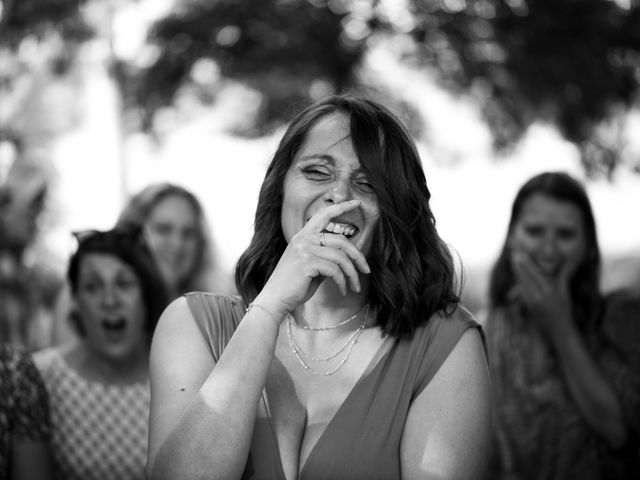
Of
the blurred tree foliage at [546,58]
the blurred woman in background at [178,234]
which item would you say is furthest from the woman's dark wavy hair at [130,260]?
the blurred tree foliage at [546,58]

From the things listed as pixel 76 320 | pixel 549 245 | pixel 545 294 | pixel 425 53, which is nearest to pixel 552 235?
pixel 549 245

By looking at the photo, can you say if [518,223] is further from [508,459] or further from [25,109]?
[25,109]

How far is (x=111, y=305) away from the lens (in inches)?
160

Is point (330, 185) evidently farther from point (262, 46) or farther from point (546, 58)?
point (262, 46)

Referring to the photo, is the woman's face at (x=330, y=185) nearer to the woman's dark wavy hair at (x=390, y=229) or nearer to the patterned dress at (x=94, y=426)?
the woman's dark wavy hair at (x=390, y=229)

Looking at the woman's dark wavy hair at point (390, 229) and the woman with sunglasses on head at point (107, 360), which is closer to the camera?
the woman's dark wavy hair at point (390, 229)

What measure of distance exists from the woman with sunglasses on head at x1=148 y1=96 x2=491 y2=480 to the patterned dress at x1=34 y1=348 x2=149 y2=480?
146cm

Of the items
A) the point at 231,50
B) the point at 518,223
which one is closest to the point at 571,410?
the point at 518,223

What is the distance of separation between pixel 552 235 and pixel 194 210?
2118 millimetres

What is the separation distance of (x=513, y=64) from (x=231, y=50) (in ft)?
8.75

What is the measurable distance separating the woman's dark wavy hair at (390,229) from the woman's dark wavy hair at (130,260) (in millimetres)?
1477

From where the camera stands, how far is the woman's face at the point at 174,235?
508 cm

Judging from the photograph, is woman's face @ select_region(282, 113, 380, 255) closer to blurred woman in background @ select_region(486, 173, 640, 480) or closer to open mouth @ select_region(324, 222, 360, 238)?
open mouth @ select_region(324, 222, 360, 238)

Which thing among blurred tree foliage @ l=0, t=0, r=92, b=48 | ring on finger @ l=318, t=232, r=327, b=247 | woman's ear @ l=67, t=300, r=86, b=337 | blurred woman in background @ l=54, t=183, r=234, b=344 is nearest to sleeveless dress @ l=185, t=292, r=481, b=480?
ring on finger @ l=318, t=232, r=327, b=247
